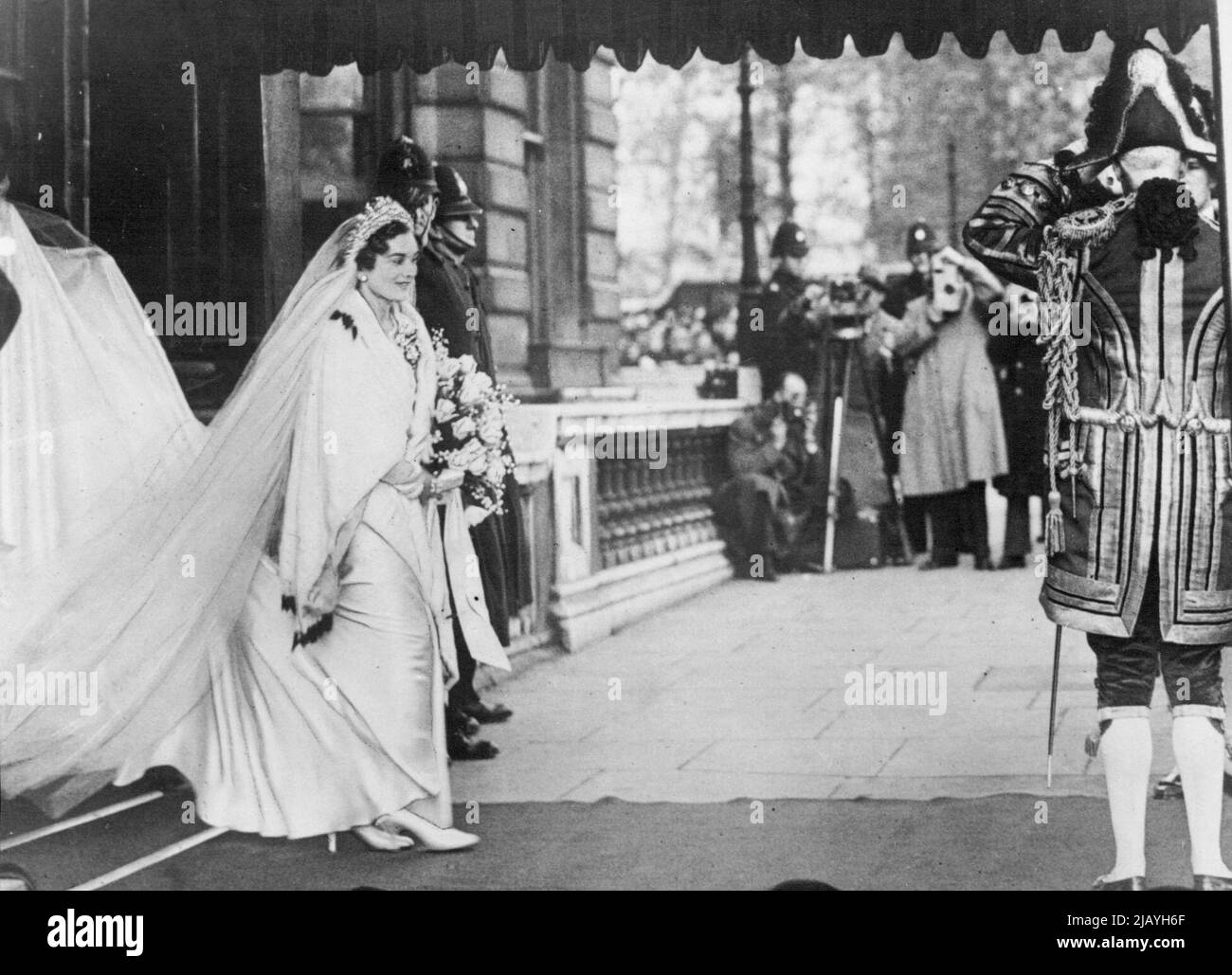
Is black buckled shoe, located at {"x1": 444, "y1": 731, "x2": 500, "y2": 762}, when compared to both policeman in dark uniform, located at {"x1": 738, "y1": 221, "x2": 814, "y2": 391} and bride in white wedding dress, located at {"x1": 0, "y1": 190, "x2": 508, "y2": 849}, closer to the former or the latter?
bride in white wedding dress, located at {"x1": 0, "y1": 190, "x2": 508, "y2": 849}

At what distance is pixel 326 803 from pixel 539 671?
3.49ft

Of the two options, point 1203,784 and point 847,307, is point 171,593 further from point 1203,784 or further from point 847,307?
point 847,307

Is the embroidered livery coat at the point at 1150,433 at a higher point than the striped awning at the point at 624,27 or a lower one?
lower

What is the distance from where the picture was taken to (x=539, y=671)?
19.7ft

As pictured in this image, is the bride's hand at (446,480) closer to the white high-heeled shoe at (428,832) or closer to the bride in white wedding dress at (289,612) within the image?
the bride in white wedding dress at (289,612)

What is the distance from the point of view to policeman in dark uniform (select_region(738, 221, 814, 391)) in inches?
376

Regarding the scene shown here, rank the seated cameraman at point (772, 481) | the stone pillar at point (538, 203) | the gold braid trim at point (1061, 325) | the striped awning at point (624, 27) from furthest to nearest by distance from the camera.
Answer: the seated cameraman at point (772, 481) < the stone pillar at point (538, 203) < the striped awning at point (624, 27) < the gold braid trim at point (1061, 325)

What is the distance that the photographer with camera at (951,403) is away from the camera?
9055 millimetres

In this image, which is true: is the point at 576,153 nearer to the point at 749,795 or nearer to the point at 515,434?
the point at 515,434

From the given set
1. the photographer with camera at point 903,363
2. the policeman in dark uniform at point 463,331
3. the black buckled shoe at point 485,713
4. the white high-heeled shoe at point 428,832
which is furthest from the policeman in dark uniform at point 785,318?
the white high-heeled shoe at point 428,832

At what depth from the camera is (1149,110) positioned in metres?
4.74

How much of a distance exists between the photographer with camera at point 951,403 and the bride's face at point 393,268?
166 inches

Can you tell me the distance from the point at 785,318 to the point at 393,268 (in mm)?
4636

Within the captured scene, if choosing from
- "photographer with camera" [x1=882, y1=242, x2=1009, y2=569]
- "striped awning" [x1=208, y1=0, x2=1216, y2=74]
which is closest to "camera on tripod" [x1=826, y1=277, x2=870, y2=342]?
"photographer with camera" [x1=882, y1=242, x2=1009, y2=569]
